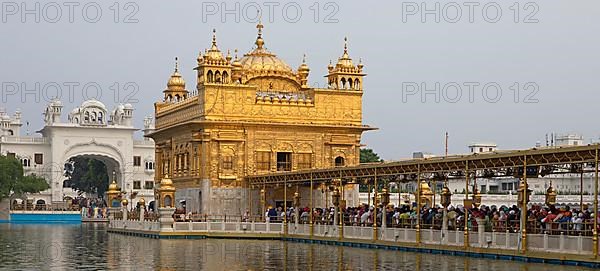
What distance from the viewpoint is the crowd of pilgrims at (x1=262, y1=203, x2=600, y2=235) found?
26.9 meters

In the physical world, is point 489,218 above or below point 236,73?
below

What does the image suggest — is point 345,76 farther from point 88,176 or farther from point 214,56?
point 88,176

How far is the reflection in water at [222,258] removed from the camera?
82.1 ft

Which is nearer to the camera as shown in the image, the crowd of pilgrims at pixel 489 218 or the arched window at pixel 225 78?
the crowd of pilgrims at pixel 489 218

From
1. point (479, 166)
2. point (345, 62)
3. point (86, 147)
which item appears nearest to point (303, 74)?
point (345, 62)

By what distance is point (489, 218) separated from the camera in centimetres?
3025

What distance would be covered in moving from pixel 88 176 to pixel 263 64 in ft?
171

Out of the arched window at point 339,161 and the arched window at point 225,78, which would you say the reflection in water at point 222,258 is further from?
the arched window at point 339,161

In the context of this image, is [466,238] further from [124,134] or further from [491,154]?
[124,134]

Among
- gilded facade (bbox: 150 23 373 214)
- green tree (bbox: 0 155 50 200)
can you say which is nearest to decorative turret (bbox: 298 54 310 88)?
gilded facade (bbox: 150 23 373 214)

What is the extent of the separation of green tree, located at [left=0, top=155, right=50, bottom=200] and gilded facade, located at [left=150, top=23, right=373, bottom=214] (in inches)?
1286

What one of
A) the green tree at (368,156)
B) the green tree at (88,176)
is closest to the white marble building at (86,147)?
the green tree at (88,176)

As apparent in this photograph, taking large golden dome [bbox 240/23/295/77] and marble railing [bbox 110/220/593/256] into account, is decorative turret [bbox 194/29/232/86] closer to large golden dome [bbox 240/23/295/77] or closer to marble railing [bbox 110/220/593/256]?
large golden dome [bbox 240/23/295/77]

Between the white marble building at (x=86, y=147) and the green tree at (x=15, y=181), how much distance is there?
5.83m
